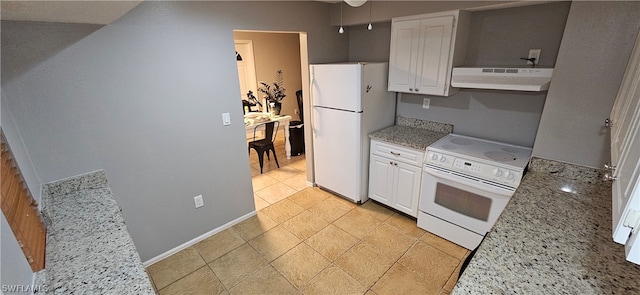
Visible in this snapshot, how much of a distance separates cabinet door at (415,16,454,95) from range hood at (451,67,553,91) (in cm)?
14

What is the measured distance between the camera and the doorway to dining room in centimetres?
371

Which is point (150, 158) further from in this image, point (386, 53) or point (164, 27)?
point (386, 53)

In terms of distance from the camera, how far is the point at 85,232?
4.34ft

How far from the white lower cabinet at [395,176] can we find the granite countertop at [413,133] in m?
0.06

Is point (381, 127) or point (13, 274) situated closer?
point (13, 274)

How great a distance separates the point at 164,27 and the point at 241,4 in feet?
2.21

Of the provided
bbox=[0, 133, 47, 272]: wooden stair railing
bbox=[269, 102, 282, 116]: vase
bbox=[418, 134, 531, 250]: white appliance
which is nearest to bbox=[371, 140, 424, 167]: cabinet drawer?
bbox=[418, 134, 531, 250]: white appliance

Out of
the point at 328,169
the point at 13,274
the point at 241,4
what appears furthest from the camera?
the point at 328,169

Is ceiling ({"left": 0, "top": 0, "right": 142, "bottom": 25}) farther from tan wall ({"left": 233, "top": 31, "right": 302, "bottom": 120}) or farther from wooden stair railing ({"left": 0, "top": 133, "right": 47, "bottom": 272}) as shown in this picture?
tan wall ({"left": 233, "top": 31, "right": 302, "bottom": 120})

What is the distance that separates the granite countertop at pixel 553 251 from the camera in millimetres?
981

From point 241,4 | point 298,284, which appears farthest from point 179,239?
point 241,4

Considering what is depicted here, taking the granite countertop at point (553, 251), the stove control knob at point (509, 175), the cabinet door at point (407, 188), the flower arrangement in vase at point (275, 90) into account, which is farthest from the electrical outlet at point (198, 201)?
the stove control knob at point (509, 175)

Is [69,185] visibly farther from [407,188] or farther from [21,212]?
[407,188]

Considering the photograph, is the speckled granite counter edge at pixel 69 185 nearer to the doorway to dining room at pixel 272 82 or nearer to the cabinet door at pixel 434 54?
the doorway to dining room at pixel 272 82
